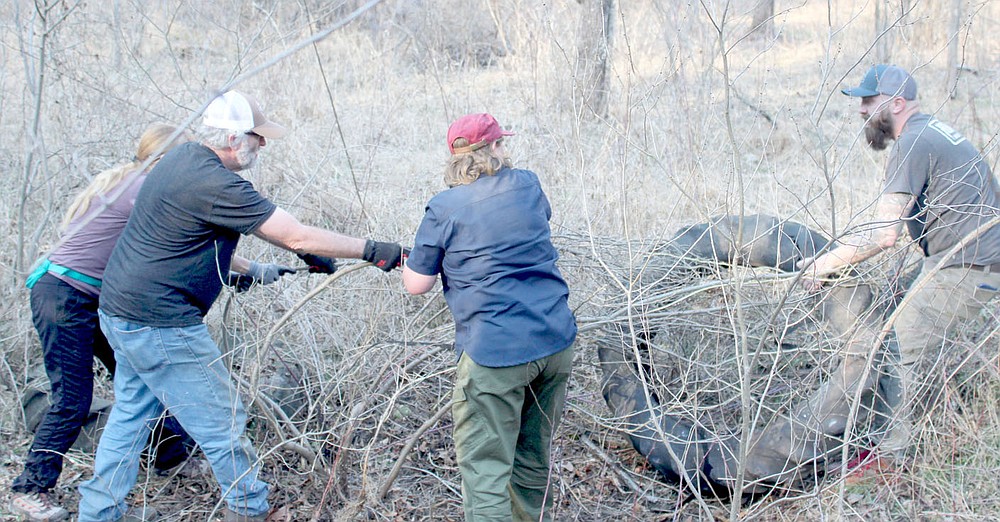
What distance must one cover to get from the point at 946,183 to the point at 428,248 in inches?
94.1

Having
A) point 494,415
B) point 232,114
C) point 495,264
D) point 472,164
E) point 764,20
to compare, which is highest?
point 232,114

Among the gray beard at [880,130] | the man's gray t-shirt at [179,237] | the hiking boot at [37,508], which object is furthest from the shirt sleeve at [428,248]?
the gray beard at [880,130]

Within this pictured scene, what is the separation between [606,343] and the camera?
4117mm

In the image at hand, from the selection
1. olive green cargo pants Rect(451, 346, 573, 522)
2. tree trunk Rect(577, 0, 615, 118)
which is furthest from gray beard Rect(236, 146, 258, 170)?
tree trunk Rect(577, 0, 615, 118)

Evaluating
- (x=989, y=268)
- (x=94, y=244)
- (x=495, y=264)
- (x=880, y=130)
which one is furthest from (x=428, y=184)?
(x=989, y=268)

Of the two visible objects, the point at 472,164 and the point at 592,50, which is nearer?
the point at 472,164

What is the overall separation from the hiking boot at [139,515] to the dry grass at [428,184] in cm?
8

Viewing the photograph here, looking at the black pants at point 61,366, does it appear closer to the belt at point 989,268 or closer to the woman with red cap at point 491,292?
the woman with red cap at point 491,292

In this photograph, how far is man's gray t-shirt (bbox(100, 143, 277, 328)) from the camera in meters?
3.09

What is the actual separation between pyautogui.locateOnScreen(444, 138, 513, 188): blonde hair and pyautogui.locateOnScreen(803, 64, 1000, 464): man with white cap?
1563 millimetres

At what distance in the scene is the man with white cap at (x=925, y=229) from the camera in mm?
3697

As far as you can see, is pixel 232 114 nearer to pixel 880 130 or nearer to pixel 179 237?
pixel 179 237

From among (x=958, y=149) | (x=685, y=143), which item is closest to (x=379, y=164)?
(x=685, y=143)

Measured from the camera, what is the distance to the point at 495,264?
3.01m
